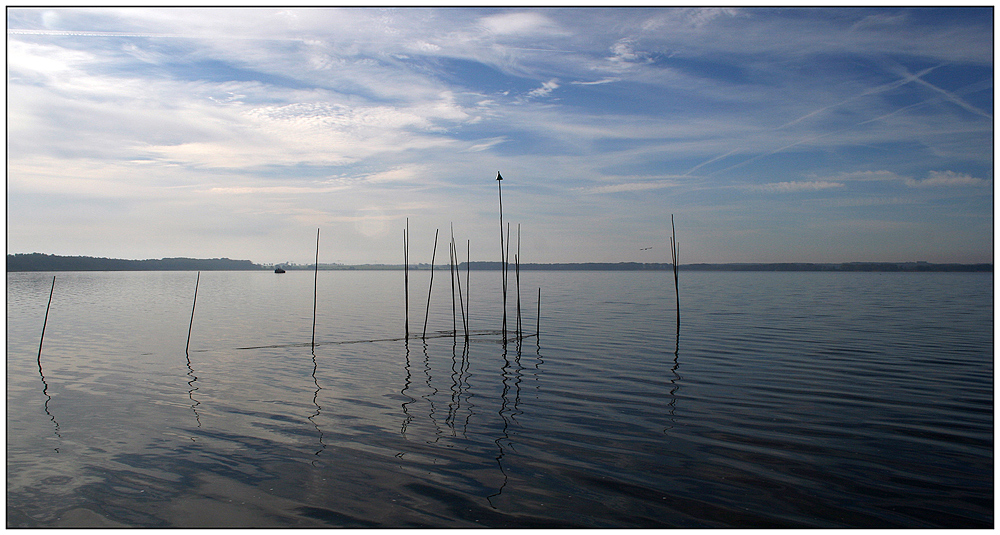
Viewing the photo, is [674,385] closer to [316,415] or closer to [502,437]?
[502,437]

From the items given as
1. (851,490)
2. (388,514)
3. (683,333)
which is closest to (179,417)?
(388,514)

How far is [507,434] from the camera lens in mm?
7867

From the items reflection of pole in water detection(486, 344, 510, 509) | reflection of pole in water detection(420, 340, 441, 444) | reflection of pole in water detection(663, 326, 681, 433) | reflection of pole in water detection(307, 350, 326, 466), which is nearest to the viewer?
reflection of pole in water detection(486, 344, 510, 509)

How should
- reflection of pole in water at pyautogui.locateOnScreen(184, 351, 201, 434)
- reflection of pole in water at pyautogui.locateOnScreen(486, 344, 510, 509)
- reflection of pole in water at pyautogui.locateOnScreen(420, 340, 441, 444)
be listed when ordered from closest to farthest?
reflection of pole in water at pyautogui.locateOnScreen(486, 344, 510, 509)
reflection of pole in water at pyautogui.locateOnScreen(420, 340, 441, 444)
reflection of pole in water at pyautogui.locateOnScreen(184, 351, 201, 434)

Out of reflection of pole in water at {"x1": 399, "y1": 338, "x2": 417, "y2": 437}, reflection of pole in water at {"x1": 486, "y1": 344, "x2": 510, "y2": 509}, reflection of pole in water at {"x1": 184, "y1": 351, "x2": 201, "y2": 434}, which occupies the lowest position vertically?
reflection of pole in water at {"x1": 184, "y1": 351, "x2": 201, "y2": 434}

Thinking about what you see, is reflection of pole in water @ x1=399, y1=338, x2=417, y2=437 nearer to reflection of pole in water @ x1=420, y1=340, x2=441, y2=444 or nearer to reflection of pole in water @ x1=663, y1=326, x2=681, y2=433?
reflection of pole in water @ x1=420, y1=340, x2=441, y2=444

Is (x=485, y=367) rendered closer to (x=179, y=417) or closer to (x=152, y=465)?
(x=179, y=417)

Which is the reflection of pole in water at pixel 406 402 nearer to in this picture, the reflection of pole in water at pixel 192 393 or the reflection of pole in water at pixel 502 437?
the reflection of pole in water at pixel 502 437

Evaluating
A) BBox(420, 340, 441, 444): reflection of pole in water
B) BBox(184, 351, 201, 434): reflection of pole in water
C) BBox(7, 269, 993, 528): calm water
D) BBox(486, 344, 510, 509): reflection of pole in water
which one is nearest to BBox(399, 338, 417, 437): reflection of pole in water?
BBox(7, 269, 993, 528): calm water

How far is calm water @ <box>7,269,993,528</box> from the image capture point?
5539mm

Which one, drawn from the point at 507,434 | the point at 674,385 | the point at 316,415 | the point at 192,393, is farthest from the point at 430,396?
the point at 674,385

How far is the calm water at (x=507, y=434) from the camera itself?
18.2 ft

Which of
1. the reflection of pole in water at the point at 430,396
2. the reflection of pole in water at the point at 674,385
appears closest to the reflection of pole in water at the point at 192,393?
the reflection of pole in water at the point at 430,396

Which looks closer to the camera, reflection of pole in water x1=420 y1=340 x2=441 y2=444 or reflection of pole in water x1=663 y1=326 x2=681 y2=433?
reflection of pole in water x1=420 y1=340 x2=441 y2=444
